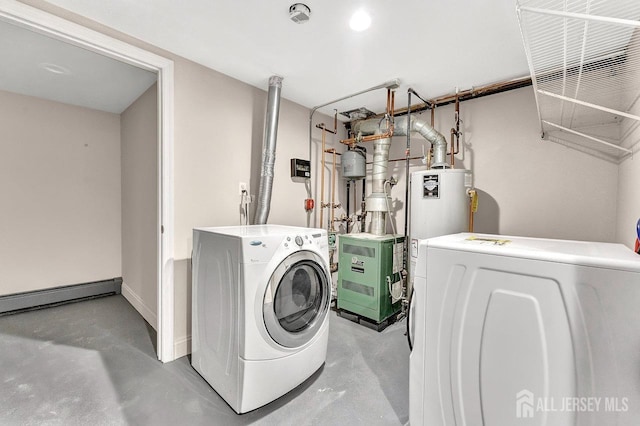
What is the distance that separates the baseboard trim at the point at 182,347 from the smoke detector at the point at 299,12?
2399 millimetres

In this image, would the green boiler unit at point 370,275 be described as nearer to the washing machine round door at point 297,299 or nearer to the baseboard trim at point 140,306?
the washing machine round door at point 297,299

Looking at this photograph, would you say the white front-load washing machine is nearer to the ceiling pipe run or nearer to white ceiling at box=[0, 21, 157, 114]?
the ceiling pipe run

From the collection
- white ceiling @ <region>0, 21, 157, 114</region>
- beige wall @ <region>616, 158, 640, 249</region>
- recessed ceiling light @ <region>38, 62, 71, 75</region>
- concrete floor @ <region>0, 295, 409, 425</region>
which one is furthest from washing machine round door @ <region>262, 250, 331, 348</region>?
recessed ceiling light @ <region>38, 62, 71, 75</region>

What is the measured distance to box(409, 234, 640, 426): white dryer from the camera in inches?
29.8

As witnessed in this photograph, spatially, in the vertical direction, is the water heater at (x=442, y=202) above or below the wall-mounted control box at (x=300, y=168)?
below

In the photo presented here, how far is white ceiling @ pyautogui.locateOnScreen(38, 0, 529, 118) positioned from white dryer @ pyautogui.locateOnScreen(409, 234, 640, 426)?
1.41 meters

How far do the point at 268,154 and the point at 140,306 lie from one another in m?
2.19

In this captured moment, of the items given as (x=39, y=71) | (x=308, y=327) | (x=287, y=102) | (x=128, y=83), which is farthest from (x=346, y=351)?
(x=39, y=71)

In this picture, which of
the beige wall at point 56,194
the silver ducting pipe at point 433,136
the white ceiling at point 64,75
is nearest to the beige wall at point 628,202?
the silver ducting pipe at point 433,136

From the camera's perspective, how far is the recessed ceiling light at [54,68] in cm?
222

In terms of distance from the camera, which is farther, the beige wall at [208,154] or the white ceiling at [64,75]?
the beige wall at [208,154]

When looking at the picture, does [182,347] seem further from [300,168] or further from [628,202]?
[628,202]

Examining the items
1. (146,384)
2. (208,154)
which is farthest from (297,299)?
(208,154)

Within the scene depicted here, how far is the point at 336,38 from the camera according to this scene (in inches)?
70.7
